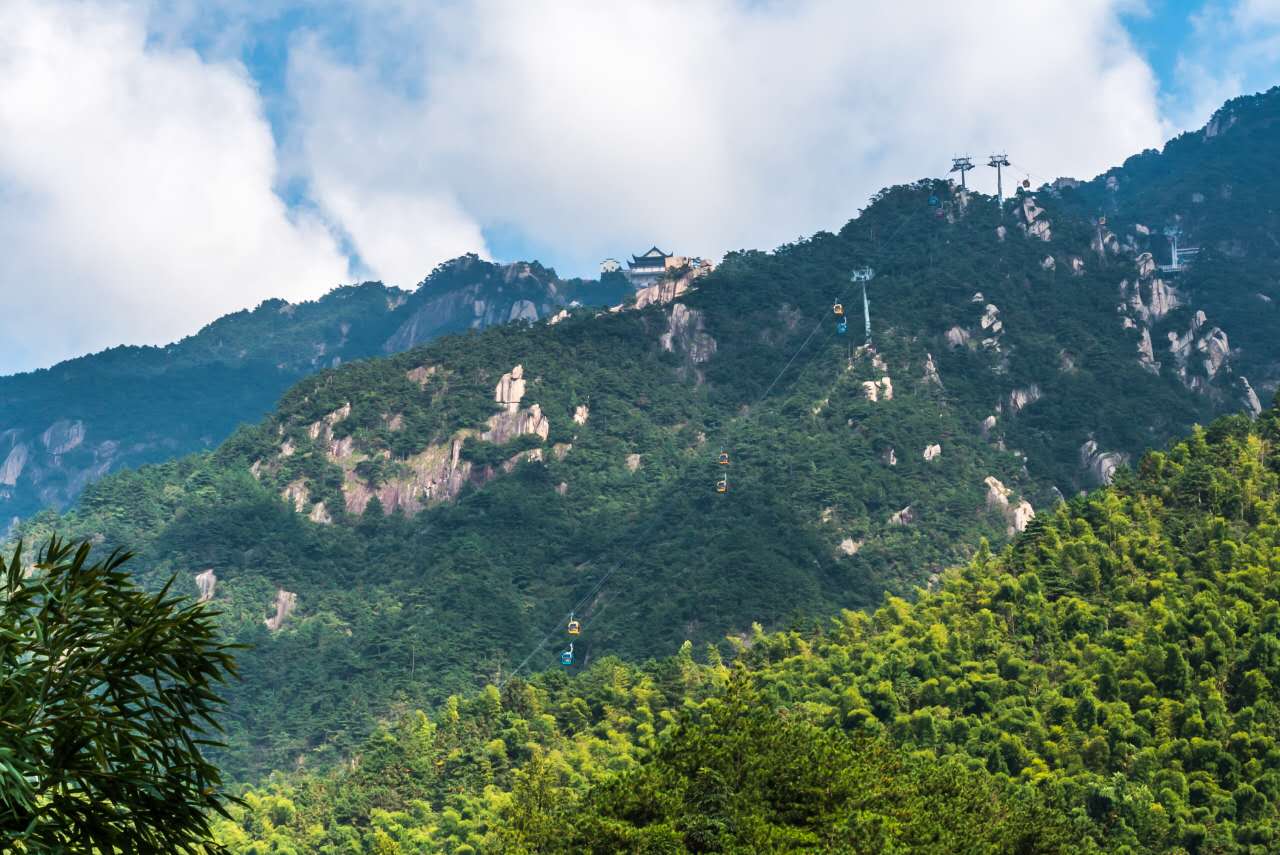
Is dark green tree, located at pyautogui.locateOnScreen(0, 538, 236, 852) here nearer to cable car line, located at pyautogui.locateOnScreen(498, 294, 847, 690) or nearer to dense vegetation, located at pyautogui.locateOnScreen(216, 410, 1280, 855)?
dense vegetation, located at pyautogui.locateOnScreen(216, 410, 1280, 855)

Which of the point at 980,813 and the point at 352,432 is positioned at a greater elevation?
the point at 352,432

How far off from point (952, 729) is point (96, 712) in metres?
61.4

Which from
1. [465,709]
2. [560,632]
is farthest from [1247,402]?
[465,709]

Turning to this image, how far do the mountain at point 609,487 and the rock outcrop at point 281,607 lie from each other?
62 cm

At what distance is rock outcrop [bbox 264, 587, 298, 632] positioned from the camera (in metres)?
158

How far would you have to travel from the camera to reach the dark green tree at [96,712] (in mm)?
18594

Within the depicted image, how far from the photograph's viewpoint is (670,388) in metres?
197

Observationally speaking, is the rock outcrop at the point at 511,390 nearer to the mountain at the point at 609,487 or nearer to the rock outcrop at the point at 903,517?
the mountain at the point at 609,487

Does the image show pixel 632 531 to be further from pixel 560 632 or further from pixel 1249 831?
pixel 1249 831

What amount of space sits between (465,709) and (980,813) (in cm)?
5448

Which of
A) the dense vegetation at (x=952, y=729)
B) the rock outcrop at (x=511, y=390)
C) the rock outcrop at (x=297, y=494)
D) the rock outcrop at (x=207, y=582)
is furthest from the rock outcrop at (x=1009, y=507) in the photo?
the rock outcrop at (x=207, y=582)

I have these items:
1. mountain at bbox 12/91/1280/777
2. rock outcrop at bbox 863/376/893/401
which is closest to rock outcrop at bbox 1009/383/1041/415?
mountain at bbox 12/91/1280/777

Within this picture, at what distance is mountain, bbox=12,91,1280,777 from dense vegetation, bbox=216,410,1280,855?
100ft

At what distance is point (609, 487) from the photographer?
17662 cm
